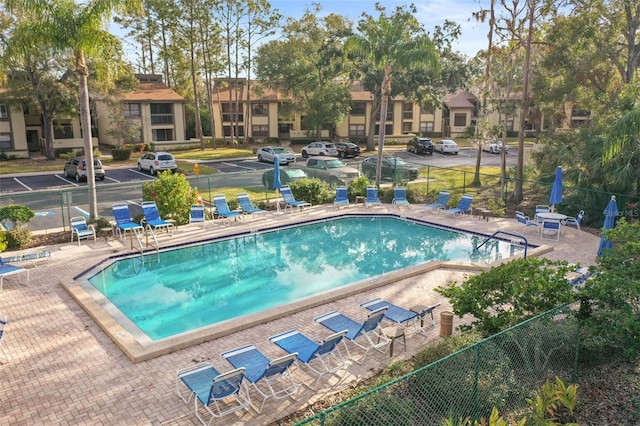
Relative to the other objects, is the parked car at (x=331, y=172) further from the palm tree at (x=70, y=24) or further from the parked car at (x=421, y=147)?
the parked car at (x=421, y=147)

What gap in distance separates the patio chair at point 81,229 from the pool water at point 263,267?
194cm

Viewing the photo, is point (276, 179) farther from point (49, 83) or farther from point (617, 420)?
point (49, 83)

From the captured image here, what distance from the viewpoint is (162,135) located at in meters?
46.7

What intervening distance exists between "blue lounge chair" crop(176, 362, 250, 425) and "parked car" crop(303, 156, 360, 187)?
54.4 feet

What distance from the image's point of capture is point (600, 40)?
21656 millimetres

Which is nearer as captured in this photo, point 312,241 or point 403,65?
point 312,241

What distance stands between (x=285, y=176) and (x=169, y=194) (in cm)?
631

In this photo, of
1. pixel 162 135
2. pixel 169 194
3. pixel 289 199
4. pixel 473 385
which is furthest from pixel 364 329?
pixel 162 135

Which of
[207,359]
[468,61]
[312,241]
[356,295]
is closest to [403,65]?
[312,241]

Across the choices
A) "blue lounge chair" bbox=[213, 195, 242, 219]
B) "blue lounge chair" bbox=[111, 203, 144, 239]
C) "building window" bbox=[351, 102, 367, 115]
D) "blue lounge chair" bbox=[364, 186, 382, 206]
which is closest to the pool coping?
"blue lounge chair" bbox=[111, 203, 144, 239]

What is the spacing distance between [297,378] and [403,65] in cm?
1704

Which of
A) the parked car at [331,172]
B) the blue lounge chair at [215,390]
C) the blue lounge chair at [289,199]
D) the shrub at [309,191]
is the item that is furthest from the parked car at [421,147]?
the blue lounge chair at [215,390]

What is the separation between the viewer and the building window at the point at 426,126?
58362 millimetres

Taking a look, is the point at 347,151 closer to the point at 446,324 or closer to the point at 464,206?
the point at 464,206
